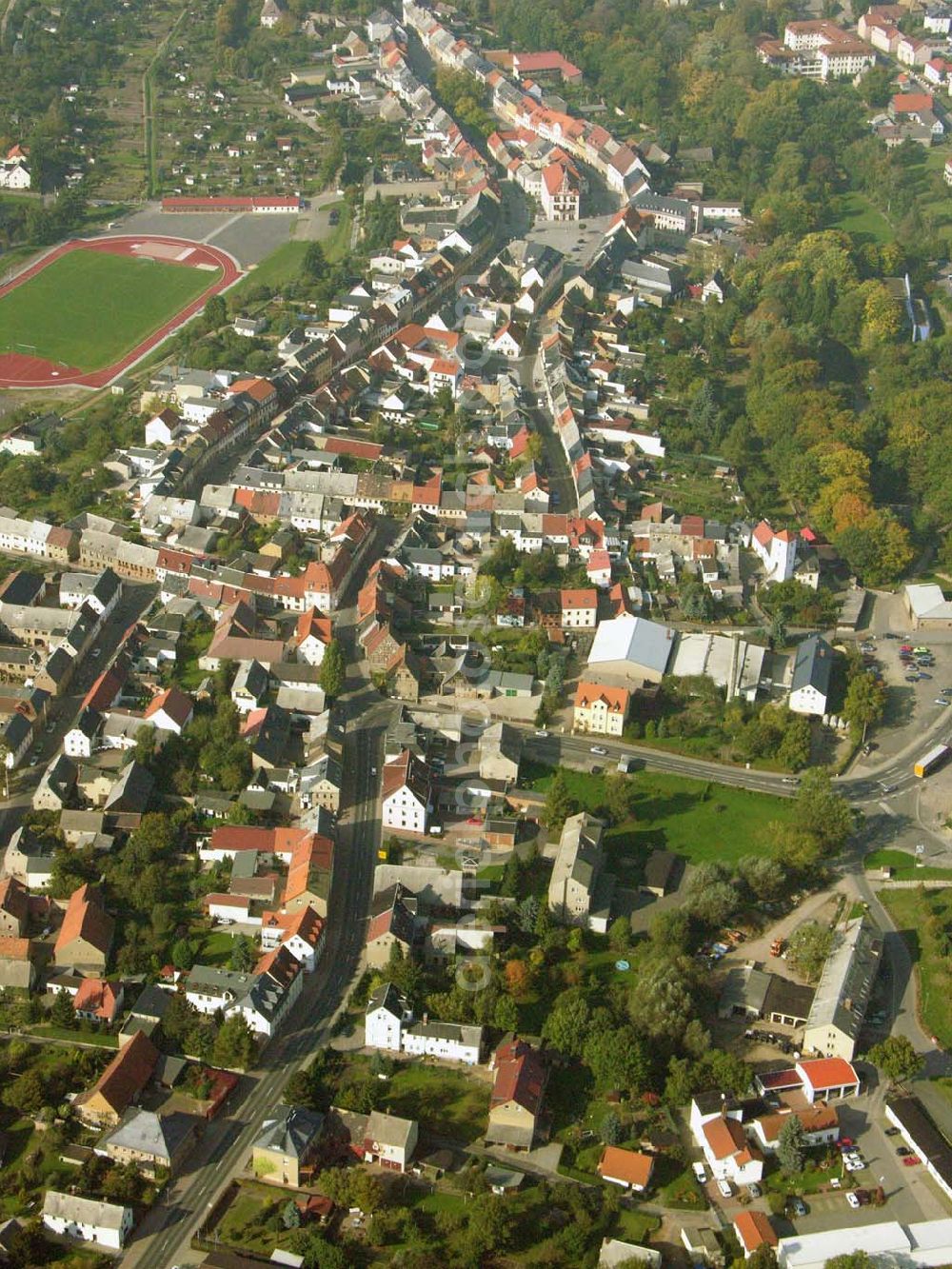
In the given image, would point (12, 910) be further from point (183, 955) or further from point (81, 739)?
point (81, 739)

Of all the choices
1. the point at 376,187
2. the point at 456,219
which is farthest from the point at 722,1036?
the point at 376,187

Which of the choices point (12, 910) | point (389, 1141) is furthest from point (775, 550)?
point (12, 910)

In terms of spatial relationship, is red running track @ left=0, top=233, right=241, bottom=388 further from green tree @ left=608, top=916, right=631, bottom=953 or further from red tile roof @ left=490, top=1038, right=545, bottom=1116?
red tile roof @ left=490, top=1038, right=545, bottom=1116

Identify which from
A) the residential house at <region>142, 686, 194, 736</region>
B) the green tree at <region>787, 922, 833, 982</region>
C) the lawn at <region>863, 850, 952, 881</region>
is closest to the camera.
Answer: the green tree at <region>787, 922, 833, 982</region>

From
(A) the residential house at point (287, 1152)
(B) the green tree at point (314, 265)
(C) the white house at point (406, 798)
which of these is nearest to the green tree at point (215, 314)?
(B) the green tree at point (314, 265)

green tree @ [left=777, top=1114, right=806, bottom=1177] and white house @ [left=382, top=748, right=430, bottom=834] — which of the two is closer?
green tree @ [left=777, top=1114, right=806, bottom=1177]

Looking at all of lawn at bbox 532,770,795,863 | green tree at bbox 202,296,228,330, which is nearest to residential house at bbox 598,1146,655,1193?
lawn at bbox 532,770,795,863

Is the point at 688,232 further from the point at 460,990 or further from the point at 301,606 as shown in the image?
the point at 460,990
